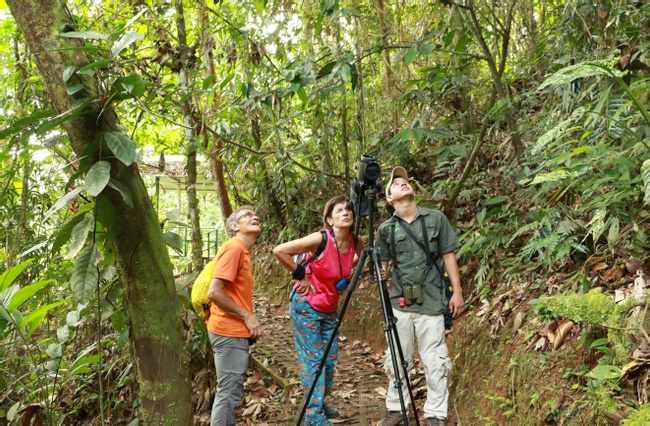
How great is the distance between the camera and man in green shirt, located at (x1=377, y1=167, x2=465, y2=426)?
121 inches

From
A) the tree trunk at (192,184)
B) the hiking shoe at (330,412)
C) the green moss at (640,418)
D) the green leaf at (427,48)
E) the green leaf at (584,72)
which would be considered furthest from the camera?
the tree trunk at (192,184)

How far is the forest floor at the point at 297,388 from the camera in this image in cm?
381

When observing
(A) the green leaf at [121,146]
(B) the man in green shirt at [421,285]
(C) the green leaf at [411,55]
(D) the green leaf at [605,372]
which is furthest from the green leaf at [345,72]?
(D) the green leaf at [605,372]

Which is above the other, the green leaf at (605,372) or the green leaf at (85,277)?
the green leaf at (85,277)

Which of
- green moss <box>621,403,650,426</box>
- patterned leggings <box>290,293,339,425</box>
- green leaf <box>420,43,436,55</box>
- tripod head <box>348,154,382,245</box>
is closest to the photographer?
green moss <box>621,403,650,426</box>

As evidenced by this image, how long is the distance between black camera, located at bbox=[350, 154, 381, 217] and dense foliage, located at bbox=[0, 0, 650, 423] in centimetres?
95

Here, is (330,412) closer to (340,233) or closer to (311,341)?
(311,341)

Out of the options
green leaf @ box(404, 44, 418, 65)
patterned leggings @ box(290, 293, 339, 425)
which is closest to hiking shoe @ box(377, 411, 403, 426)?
patterned leggings @ box(290, 293, 339, 425)

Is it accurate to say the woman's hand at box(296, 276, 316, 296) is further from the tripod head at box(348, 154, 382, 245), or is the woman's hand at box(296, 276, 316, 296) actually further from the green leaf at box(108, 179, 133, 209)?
the green leaf at box(108, 179, 133, 209)

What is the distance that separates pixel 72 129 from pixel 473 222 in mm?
4109

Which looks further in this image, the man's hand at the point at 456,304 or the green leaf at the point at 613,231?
the man's hand at the point at 456,304

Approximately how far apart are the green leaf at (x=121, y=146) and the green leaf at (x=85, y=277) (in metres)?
0.52

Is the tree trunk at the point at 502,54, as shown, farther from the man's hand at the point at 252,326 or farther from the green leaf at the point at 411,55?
the man's hand at the point at 252,326

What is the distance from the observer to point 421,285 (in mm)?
3195
